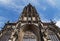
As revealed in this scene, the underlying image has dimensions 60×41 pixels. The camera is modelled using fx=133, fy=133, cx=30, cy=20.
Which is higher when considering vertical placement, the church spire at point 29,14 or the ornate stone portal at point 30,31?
the church spire at point 29,14

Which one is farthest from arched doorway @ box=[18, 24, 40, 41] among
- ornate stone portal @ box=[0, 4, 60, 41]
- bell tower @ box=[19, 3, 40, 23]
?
bell tower @ box=[19, 3, 40, 23]

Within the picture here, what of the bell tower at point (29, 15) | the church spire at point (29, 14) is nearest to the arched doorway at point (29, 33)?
the bell tower at point (29, 15)

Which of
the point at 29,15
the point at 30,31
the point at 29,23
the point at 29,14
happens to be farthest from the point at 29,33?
the point at 29,14

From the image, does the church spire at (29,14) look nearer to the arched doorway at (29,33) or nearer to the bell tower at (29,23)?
the bell tower at (29,23)

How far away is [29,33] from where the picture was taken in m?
27.3

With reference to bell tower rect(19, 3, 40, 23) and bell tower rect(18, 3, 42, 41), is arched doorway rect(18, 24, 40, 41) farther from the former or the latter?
bell tower rect(19, 3, 40, 23)

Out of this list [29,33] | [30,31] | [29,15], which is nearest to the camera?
[29,33]

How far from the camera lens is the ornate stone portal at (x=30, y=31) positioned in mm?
25047

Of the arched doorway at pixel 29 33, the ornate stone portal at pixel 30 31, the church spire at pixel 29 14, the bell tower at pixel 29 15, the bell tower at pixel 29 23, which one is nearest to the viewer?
the ornate stone portal at pixel 30 31

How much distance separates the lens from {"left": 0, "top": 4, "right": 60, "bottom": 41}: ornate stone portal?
2505 cm

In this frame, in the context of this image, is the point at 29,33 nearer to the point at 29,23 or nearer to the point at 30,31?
the point at 30,31

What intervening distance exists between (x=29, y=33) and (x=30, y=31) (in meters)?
0.96

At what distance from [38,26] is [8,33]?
6382mm

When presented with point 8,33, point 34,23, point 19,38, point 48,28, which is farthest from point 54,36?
point 8,33
